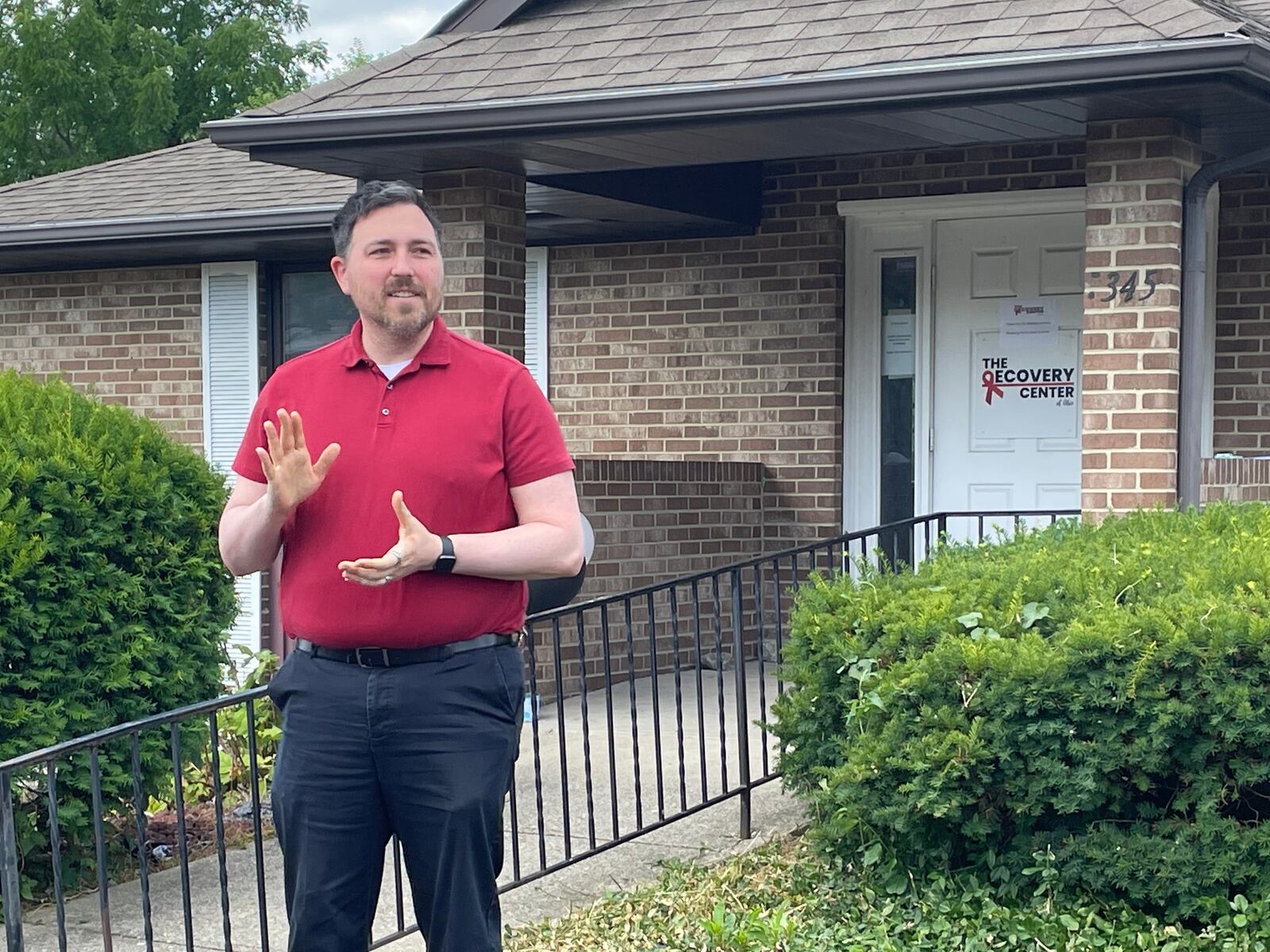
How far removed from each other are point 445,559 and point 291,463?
0.33 metres

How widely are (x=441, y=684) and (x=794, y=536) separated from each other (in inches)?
263

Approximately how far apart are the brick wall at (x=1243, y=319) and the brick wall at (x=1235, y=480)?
0.41 m

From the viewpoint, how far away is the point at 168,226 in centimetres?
1041

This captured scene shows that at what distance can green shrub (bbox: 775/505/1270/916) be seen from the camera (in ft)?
14.3

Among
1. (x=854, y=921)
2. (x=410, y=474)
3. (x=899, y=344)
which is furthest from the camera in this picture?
(x=899, y=344)

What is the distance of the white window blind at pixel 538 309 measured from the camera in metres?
10.4

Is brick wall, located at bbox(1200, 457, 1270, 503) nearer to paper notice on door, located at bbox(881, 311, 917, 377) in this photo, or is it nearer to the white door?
the white door

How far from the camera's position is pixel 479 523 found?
324cm

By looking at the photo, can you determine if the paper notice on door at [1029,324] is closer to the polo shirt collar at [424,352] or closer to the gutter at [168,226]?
the gutter at [168,226]

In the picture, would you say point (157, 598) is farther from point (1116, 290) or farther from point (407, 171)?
point (1116, 290)

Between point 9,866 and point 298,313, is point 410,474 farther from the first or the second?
point 298,313

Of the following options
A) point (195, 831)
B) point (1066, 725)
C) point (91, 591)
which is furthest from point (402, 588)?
point (195, 831)

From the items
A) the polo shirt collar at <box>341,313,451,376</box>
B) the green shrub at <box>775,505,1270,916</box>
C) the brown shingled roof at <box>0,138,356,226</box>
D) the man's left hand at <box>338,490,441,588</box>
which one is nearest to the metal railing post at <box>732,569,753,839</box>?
the green shrub at <box>775,505,1270,916</box>

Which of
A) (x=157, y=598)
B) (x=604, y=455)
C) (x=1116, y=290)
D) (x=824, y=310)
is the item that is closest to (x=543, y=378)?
(x=604, y=455)
